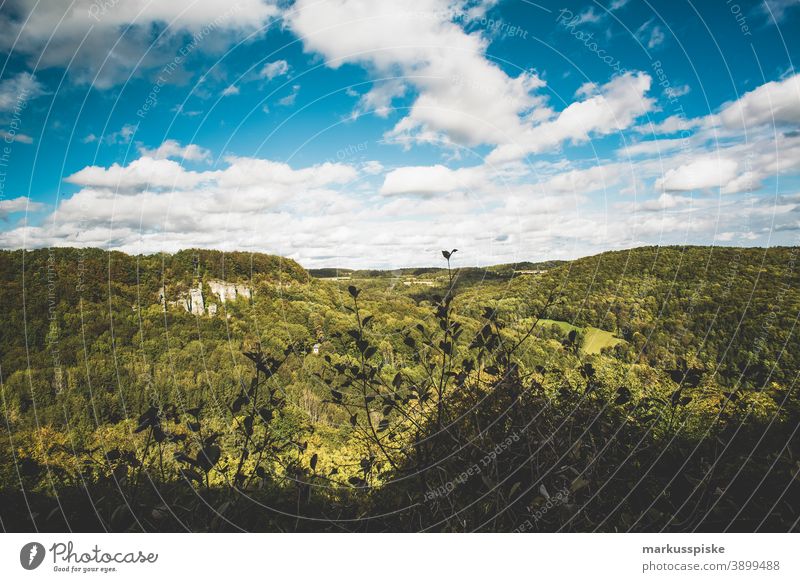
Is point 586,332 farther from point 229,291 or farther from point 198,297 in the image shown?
point 229,291

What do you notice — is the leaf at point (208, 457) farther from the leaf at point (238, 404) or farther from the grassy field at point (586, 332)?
the grassy field at point (586, 332)

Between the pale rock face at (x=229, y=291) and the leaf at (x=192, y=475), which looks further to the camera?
the pale rock face at (x=229, y=291)

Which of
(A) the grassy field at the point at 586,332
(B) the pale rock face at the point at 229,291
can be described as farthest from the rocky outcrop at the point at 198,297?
(A) the grassy field at the point at 586,332

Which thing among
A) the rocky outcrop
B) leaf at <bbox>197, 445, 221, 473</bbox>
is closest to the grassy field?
leaf at <bbox>197, 445, 221, 473</bbox>

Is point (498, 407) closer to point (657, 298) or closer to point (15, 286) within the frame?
point (15, 286)
